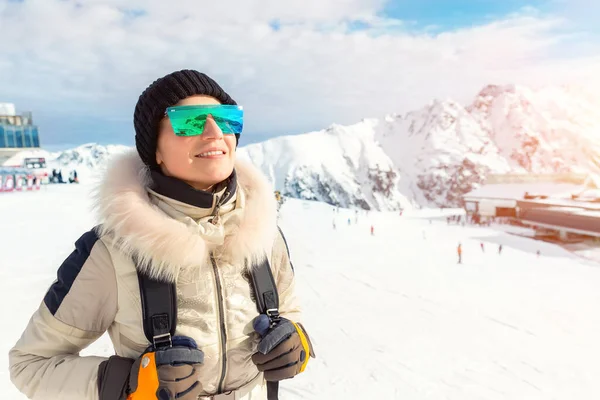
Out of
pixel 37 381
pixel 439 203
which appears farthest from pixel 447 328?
pixel 439 203

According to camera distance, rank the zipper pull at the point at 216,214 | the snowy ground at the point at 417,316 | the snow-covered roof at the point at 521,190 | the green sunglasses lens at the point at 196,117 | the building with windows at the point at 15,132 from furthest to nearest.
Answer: the building with windows at the point at 15,132 < the snow-covered roof at the point at 521,190 < the snowy ground at the point at 417,316 < the zipper pull at the point at 216,214 < the green sunglasses lens at the point at 196,117

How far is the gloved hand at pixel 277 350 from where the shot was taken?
6.52 feet

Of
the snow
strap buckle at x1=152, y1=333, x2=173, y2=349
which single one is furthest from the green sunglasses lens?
the snow

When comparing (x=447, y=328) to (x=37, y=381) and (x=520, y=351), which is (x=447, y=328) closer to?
(x=520, y=351)

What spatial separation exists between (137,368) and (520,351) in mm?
9057

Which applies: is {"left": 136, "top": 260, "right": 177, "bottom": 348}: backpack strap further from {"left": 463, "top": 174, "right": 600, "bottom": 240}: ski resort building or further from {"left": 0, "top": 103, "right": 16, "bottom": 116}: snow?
{"left": 0, "top": 103, "right": 16, "bottom": 116}: snow

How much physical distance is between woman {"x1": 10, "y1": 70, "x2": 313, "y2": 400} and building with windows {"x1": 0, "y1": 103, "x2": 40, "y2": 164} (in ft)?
199

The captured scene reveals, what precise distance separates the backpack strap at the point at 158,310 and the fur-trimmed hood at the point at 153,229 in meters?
0.05

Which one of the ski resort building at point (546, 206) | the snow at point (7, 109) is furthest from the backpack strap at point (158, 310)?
the snow at point (7, 109)

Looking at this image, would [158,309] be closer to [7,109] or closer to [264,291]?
[264,291]

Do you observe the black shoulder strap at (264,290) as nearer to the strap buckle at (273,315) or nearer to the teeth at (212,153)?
the strap buckle at (273,315)

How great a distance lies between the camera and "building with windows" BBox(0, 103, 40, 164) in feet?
165

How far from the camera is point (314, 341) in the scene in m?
7.73

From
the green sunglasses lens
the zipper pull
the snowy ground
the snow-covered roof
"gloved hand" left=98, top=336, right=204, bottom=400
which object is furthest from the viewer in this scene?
the snow-covered roof
